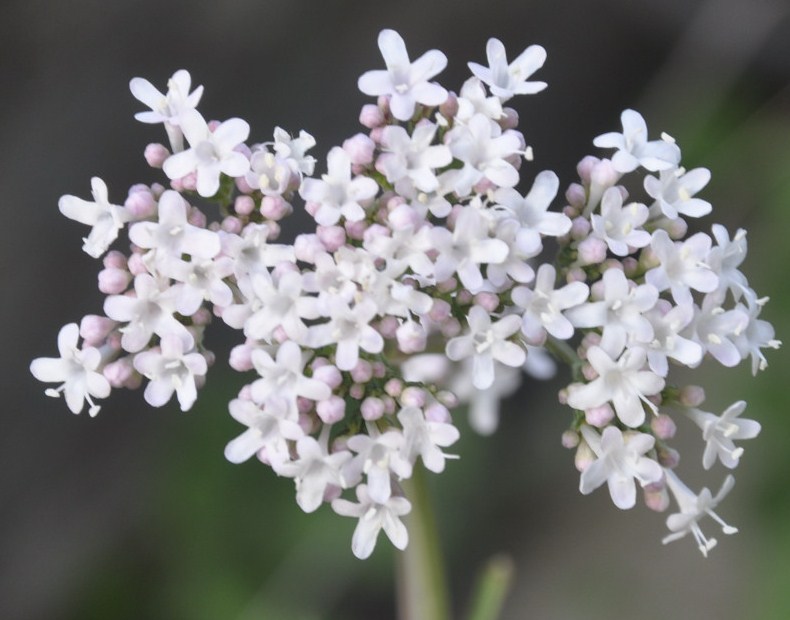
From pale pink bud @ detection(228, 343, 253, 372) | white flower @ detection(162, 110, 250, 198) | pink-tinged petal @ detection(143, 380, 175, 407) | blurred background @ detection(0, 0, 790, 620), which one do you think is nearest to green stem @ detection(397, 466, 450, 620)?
pale pink bud @ detection(228, 343, 253, 372)

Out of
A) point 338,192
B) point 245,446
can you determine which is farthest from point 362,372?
point 338,192

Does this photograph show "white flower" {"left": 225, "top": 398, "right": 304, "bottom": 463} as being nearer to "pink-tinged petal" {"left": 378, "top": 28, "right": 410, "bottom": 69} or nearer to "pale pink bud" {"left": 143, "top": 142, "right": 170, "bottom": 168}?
"pale pink bud" {"left": 143, "top": 142, "right": 170, "bottom": 168}

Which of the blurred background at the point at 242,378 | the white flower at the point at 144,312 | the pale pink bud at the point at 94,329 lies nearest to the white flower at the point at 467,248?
the white flower at the point at 144,312

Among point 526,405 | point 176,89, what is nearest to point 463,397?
point 526,405

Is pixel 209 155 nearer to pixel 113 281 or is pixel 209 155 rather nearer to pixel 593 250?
pixel 113 281

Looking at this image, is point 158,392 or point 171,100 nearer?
point 158,392

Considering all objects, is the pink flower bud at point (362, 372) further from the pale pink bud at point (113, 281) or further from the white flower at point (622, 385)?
the pale pink bud at point (113, 281)

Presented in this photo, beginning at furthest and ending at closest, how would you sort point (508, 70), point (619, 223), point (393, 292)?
point (508, 70), point (619, 223), point (393, 292)
